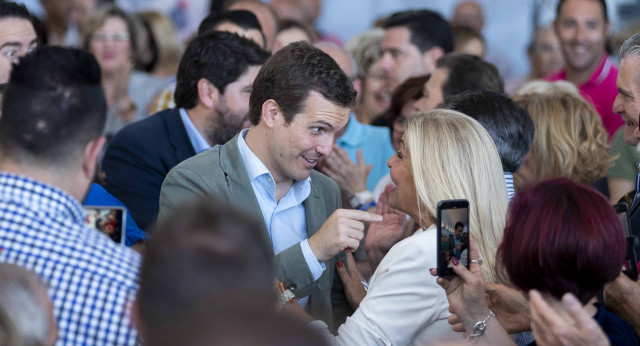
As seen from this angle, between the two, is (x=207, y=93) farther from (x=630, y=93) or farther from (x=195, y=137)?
(x=630, y=93)

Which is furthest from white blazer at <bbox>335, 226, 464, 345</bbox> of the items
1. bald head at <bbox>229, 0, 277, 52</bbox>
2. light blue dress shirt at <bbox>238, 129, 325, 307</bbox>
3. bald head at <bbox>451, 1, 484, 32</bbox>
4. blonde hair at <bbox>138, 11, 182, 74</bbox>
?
bald head at <bbox>451, 1, 484, 32</bbox>

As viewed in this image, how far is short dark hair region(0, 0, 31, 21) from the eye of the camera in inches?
141

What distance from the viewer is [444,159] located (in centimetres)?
269

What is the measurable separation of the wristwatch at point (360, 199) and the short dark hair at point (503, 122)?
0.82 metres

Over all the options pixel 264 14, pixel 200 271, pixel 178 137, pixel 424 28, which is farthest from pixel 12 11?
pixel 424 28

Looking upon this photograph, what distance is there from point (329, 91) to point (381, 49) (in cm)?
303

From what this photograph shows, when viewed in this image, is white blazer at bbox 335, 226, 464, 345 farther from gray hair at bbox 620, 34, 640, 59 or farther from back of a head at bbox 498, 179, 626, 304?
gray hair at bbox 620, 34, 640, 59

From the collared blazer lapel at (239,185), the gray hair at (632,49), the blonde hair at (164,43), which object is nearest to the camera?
the collared blazer lapel at (239,185)

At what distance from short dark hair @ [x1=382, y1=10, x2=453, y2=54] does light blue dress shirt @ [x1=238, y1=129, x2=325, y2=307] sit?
286 centimetres

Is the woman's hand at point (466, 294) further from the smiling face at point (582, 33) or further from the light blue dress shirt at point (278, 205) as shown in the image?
the smiling face at point (582, 33)

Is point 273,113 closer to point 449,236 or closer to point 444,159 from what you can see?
point 444,159

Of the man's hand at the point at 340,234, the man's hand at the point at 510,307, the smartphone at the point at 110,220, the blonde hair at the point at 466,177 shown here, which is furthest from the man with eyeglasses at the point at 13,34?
the man's hand at the point at 510,307

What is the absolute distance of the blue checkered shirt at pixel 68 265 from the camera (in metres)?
1.85

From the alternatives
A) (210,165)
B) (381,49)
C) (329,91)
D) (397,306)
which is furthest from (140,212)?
(381,49)
